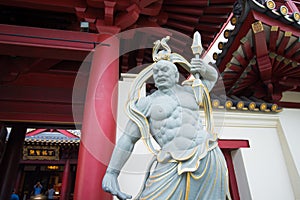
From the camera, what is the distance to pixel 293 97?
158 inches

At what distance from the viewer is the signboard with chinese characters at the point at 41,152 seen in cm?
936

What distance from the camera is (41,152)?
947 centimetres

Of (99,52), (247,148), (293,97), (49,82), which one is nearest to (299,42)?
(293,97)

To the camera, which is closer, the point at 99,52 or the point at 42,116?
the point at 99,52

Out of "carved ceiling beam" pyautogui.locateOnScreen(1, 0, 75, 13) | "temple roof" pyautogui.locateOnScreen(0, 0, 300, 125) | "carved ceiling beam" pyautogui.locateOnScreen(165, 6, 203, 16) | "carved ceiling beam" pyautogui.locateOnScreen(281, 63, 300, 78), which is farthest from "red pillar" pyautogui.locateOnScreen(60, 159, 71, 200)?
"carved ceiling beam" pyautogui.locateOnScreen(281, 63, 300, 78)

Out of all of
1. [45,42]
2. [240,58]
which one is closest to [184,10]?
[240,58]

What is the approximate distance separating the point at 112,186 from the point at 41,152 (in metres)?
9.56

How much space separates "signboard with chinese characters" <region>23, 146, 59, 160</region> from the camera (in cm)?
936

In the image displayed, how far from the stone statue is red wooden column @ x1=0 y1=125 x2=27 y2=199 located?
16.5ft

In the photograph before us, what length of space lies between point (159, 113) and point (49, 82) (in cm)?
342

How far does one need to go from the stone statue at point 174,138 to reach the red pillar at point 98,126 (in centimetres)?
64

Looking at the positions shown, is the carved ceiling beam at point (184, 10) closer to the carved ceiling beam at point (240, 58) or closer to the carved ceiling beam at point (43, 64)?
the carved ceiling beam at point (240, 58)

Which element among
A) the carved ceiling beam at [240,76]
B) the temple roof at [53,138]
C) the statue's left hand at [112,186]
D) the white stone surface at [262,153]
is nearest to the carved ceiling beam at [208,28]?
the carved ceiling beam at [240,76]

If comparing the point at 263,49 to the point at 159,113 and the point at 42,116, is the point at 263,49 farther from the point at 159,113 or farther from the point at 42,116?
the point at 42,116
